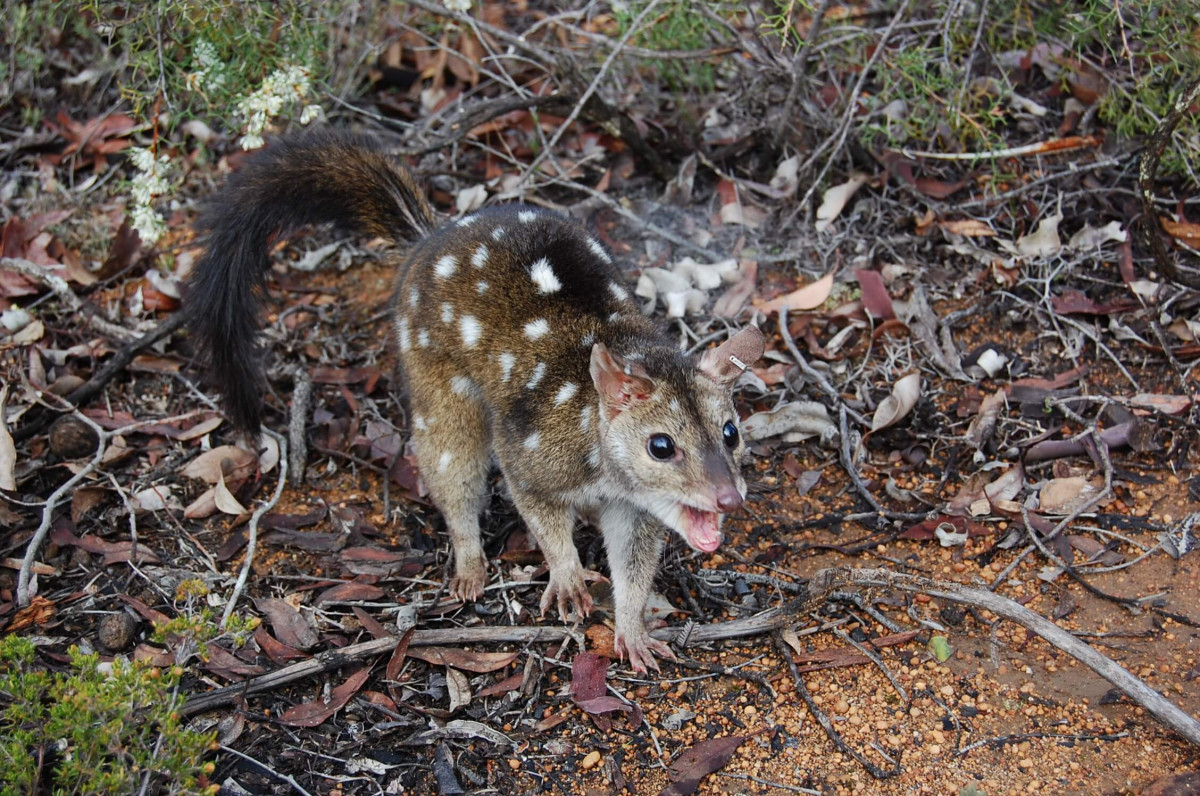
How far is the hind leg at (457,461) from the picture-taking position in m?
4.60

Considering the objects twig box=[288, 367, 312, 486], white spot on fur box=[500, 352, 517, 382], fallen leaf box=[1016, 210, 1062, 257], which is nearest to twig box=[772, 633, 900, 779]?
white spot on fur box=[500, 352, 517, 382]

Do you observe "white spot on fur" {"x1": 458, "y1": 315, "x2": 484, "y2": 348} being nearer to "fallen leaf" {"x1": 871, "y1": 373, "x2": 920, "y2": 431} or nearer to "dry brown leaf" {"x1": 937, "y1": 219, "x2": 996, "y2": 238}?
"fallen leaf" {"x1": 871, "y1": 373, "x2": 920, "y2": 431}

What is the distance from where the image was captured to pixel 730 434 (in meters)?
3.99

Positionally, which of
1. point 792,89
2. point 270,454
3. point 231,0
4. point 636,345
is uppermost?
point 231,0

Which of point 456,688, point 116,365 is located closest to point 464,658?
point 456,688

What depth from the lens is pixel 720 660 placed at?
4.20 m

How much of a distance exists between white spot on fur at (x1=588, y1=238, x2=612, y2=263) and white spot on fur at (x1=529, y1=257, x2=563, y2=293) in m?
0.31

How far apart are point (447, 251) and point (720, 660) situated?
2.09 m

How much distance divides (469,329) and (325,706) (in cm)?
161

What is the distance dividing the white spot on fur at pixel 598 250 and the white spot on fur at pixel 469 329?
0.63 m

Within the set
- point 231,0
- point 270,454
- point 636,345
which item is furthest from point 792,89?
point 270,454

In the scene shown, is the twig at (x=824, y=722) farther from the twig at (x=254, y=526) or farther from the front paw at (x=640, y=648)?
the twig at (x=254, y=526)

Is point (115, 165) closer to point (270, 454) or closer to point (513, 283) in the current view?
point (270, 454)

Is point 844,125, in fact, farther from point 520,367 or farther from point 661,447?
point 661,447
